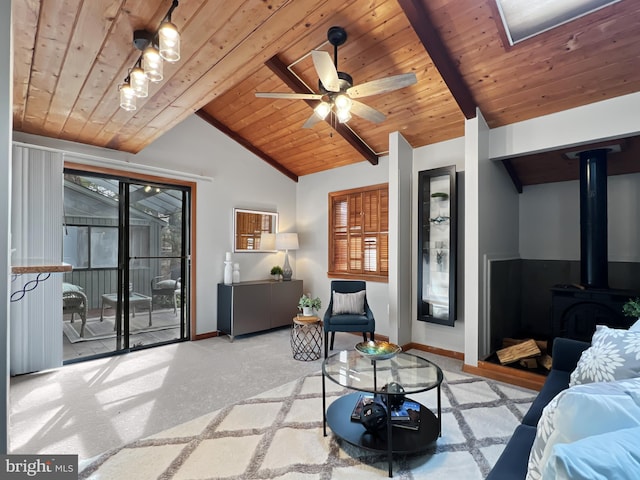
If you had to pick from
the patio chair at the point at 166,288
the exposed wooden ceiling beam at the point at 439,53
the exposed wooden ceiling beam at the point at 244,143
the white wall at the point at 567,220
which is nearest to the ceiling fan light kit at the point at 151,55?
the exposed wooden ceiling beam at the point at 439,53

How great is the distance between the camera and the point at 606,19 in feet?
7.28

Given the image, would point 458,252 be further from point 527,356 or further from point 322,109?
point 322,109

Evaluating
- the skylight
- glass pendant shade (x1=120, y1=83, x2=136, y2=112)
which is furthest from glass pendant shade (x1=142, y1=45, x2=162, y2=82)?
the skylight

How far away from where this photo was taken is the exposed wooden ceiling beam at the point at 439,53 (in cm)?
239

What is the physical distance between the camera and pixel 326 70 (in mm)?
2314

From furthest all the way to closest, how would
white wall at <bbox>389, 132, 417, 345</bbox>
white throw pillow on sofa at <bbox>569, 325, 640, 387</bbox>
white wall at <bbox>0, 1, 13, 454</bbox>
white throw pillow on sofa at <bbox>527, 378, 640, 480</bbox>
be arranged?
white wall at <bbox>389, 132, 417, 345</bbox> < white throw pillow on sofa at <bbox>569, 325, 640, 387</bbox> < white wall at <bbox>0, 1, 13, 454</bbox> < white throw pillow on sofa at <bbox>527, 378, 640, 480</bbox>

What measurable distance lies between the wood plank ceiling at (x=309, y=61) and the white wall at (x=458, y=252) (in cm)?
18

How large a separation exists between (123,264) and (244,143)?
239cm

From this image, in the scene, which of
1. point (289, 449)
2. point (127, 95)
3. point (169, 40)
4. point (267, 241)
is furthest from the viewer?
point (267, 241)

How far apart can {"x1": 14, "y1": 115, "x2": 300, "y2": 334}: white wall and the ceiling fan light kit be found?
1.94m

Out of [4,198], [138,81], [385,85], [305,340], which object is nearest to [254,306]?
[305,340]

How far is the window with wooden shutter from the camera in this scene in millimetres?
4609

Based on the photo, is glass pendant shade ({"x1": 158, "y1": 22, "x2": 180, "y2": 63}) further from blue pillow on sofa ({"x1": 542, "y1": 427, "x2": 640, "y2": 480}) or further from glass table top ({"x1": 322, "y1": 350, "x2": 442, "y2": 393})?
blue pillow on sofa ({"x1": 542, "y1": 427, "x2": 640, "y2": 480})

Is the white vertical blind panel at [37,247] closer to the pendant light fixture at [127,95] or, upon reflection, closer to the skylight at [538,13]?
the pendant light fixture at [127,95]
